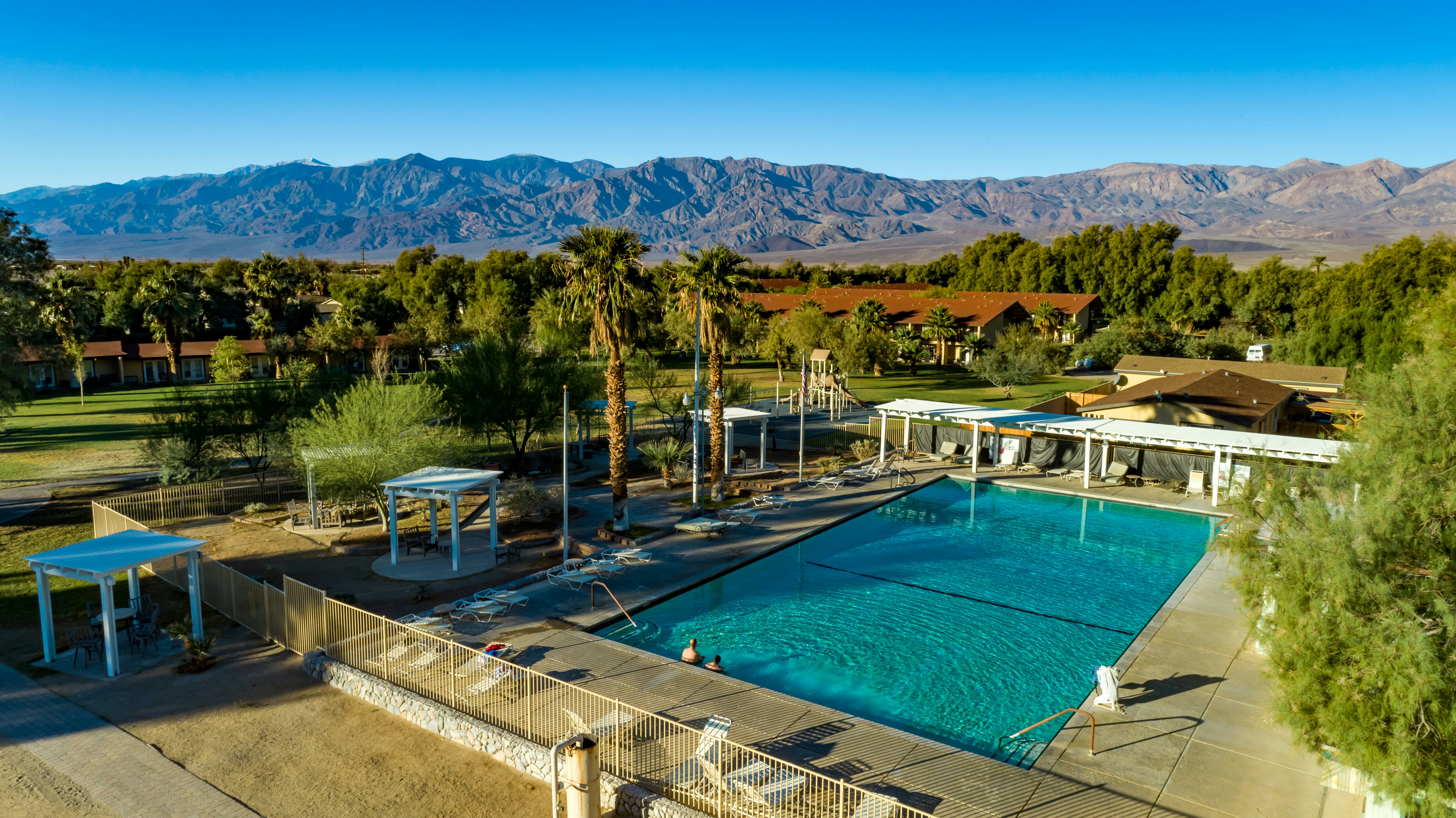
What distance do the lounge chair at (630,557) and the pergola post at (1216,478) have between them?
18164 millimetres

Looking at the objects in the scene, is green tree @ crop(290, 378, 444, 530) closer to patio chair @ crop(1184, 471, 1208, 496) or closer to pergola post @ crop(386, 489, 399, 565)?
pergola post @ crop(386, 489, 399, 565)

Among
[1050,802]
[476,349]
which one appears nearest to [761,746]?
[1050,802]

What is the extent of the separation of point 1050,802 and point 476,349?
86.2 feet

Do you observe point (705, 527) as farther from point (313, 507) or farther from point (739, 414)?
point (313, 507)

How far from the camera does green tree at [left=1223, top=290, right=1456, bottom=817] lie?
8609mm

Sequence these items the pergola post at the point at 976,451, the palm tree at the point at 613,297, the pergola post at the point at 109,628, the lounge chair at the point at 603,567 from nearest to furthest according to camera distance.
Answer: the pergola post at the point at 109,628 < the lounge chair at the point at 603,567 < the palm tree at the point at 613,297 < the pergola post at the point at 976,451

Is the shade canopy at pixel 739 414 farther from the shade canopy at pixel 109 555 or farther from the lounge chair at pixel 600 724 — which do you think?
the lounge chair at pixel 600 724

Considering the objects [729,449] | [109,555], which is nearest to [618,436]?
[729,449]

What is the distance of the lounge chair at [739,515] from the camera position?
2545 centimetres

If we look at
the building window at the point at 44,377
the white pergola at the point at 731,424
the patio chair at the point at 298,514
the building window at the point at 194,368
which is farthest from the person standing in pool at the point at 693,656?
the building window at the point at 194,368

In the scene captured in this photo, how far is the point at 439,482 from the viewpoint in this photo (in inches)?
820

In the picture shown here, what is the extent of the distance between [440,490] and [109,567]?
6816mm

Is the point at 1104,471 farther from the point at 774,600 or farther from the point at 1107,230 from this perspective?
the point at 1107,230

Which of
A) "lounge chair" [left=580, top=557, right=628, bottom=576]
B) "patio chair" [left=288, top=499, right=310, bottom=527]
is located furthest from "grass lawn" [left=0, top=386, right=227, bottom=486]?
"lounge chair" [left=580, top=557, right=628, bottom=576]
